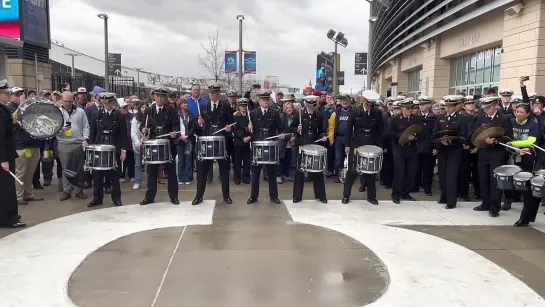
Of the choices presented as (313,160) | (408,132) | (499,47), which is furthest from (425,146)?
(499,47)

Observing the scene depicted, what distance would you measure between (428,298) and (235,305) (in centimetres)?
181

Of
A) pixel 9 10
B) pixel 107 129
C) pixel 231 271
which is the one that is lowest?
pixel 231 271

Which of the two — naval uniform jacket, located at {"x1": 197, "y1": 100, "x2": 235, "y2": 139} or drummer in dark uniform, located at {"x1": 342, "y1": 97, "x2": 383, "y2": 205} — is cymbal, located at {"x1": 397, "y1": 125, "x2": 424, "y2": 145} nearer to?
drummer in dark uniform, located at {"x1": 342, "y1": 97, "x2": 383, "y2": 205}

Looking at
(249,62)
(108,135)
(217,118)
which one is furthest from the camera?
(249,62)

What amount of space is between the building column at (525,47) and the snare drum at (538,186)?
845 cm

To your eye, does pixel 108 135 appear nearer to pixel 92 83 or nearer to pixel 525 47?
pixel 525 47

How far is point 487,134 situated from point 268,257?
13.6 feet

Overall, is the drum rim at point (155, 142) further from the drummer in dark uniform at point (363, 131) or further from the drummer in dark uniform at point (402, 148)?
the drummer in dark uniform at point (402, 148)

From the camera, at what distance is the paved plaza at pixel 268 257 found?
449 centimetres

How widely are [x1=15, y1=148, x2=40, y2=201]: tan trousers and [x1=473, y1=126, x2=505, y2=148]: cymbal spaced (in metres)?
7.42

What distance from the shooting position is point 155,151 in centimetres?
762

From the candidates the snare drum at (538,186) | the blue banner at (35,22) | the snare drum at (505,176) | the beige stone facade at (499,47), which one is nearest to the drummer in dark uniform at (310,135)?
the snare drum at (505,176)

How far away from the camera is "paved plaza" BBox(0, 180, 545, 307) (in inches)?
177

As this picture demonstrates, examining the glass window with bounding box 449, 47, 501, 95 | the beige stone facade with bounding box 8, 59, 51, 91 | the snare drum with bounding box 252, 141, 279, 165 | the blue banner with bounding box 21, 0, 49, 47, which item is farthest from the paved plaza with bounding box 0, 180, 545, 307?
the blue banner with bounding box 21, 0, 49, 47
